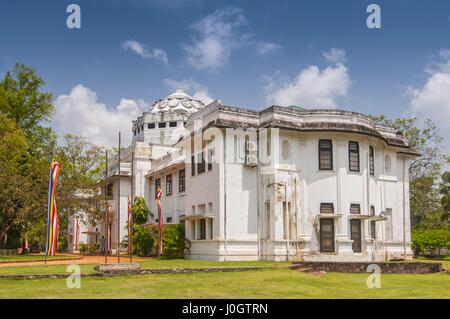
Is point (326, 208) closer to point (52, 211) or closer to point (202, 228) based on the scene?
point (202, 228)

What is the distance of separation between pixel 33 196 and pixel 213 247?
1272cm

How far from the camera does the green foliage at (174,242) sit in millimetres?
31641

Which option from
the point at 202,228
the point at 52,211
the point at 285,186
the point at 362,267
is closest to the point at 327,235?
the point at 285,186

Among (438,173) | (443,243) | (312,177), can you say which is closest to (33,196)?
(312,177)

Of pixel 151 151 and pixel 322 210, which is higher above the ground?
pixel 151 151

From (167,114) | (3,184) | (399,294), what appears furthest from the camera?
(167,114)

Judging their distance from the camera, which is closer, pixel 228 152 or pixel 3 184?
pixel 228 152

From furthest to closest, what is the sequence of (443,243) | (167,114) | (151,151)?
1. (167,114)
2. (151,151)
3. (443,243)

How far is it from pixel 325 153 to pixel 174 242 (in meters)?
9.71

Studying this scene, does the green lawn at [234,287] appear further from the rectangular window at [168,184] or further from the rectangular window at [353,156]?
the rectangular window at [168,184]

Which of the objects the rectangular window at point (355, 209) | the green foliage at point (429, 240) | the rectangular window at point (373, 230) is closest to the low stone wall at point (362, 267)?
the rectangular window at point (355, 209)

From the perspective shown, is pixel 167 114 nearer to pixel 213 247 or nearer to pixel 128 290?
pixel 213 247

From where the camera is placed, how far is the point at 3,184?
3291cm

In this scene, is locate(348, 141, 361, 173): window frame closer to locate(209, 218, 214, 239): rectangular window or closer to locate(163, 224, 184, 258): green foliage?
locate(209, 218, 214, 239): rectangular window
